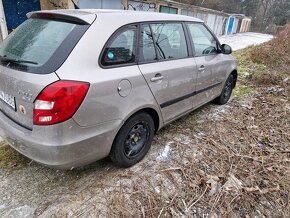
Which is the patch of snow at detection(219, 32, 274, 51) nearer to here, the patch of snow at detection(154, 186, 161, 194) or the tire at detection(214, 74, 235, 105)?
the tire at detection(214, 74, 235, 105)

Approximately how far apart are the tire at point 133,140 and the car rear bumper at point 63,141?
16 cm

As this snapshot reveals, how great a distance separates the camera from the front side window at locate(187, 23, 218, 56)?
3.57m

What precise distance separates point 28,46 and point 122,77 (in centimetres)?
94

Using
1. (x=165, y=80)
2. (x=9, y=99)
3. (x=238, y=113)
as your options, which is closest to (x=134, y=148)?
(x=165, y=80)

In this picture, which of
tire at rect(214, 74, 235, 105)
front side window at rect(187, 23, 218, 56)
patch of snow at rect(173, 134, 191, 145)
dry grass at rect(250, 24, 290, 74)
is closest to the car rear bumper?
patch of snow at rect(173, 134, 191, 145)

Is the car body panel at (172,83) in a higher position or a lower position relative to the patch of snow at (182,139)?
higher

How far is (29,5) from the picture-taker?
8570 mm

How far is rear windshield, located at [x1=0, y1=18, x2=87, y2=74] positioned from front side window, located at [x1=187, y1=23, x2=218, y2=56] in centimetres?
189

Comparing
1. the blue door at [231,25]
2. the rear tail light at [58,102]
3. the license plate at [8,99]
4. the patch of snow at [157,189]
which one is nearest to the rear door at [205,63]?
the patch of snow at [157,189]

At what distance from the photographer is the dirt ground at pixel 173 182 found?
2.33m

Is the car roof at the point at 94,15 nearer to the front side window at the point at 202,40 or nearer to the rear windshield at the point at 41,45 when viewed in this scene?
the rear windshield at the point at 41,45

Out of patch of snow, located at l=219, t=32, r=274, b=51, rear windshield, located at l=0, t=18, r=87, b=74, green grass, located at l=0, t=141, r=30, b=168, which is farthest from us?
patch of snow, located at l=219, t=32, r=274, b=51

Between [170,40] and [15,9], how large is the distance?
24.4 feet

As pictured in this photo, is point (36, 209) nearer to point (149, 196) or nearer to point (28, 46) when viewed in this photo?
point (149, 196)
